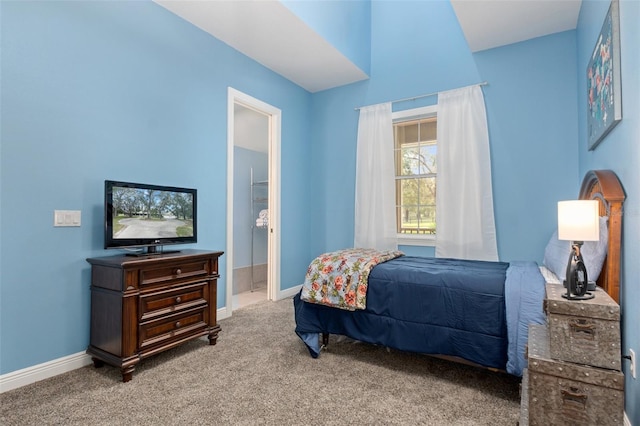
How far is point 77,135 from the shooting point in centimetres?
241

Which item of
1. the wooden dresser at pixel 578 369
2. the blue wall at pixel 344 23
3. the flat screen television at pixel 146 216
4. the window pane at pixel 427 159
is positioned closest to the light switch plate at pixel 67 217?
the flat screen television at pixel 146 216

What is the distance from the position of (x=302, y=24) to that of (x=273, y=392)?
10.4ft

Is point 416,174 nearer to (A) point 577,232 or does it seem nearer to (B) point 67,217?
(A) point 577,232

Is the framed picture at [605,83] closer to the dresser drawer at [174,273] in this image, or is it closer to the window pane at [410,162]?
the window pane at [410,162]

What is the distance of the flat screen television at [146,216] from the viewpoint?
239 centimetres

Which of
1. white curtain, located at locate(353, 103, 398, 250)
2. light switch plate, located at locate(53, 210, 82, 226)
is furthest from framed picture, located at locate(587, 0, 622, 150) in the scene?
light switch plate, located at locate(53, 210, 82, 226)

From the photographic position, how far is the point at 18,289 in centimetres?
213

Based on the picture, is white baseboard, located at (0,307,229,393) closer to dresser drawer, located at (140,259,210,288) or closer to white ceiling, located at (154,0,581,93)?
dresser drawer, located at (140,259,210,288)

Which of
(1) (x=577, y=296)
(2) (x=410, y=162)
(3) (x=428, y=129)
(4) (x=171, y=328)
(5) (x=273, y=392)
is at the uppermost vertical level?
(3) (x=428, y=129)

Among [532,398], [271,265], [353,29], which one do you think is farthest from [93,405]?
[353,29]

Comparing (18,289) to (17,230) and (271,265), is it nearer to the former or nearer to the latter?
(17,230)

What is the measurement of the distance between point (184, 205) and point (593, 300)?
279 centimetres

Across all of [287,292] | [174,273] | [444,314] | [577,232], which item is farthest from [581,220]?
[287,292]

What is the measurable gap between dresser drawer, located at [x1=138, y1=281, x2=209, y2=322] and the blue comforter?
82 centimetres
